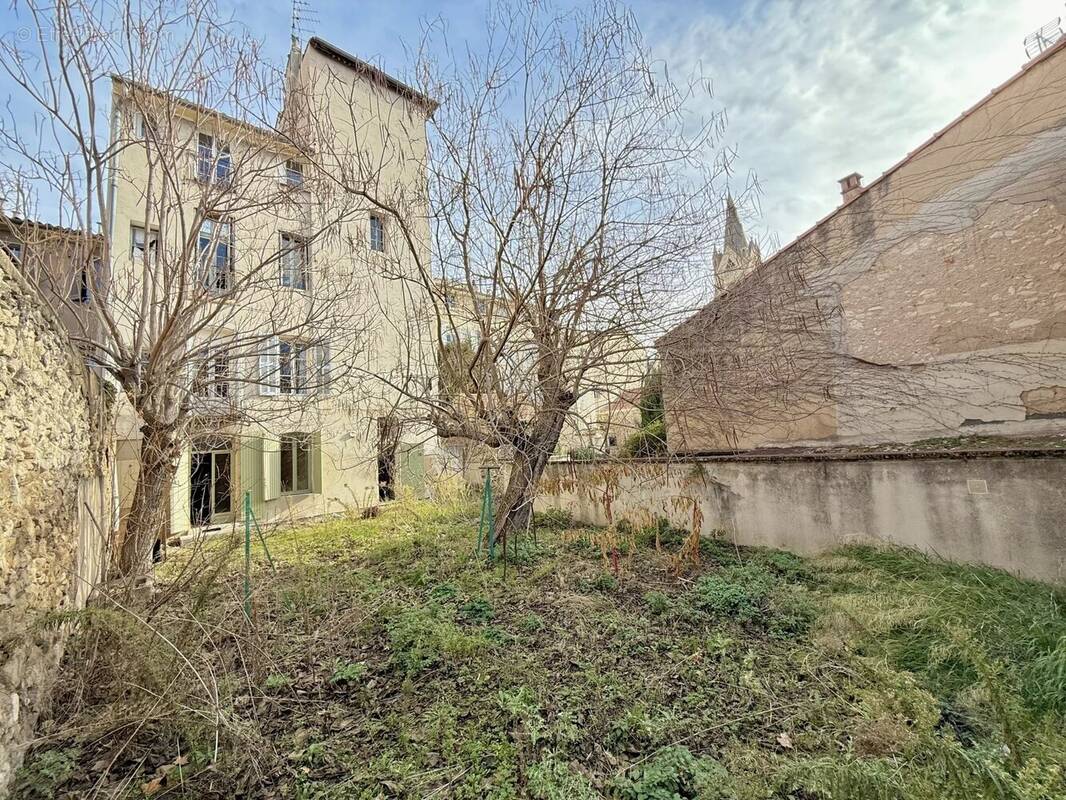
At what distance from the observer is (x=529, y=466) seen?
6.40 meters

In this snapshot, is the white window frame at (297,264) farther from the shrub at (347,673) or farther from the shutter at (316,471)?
the shutter at (316,471)

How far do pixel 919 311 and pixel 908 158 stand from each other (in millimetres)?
2571

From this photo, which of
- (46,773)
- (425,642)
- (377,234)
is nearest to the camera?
(46,773)

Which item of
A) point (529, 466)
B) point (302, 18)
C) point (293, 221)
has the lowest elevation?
point (529, 466)

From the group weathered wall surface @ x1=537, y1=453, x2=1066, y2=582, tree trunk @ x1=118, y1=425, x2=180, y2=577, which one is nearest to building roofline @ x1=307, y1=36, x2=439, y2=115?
tree trunk @ x1=118, y1=425, x2=180, y2=577

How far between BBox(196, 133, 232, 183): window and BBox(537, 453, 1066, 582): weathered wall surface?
558 centimetres

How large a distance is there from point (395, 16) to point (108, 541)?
5.69 metres

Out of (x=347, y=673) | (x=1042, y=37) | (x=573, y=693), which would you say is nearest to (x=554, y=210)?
(x=573, y=693)

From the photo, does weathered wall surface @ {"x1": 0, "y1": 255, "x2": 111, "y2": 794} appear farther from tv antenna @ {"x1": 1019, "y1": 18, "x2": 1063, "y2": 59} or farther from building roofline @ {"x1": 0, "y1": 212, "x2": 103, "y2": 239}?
tv antenna @ {"x1": 1019, "y1": 18, "x2": 1063, "y2": 59}

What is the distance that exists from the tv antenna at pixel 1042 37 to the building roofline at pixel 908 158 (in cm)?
24

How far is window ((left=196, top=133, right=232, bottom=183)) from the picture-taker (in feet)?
15.6

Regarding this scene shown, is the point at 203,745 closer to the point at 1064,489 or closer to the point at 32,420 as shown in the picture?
the point at 32,420

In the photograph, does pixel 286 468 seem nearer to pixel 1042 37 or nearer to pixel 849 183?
pixel 849 183

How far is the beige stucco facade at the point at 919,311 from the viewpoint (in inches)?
226
